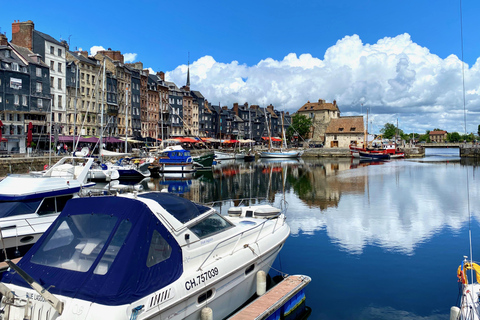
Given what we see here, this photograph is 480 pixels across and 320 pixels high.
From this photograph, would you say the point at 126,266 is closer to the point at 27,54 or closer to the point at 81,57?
the point at 27,54

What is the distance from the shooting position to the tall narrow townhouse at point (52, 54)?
223ft

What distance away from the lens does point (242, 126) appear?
141000 mm

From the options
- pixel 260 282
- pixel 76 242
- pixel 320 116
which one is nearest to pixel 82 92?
pixel 260 282

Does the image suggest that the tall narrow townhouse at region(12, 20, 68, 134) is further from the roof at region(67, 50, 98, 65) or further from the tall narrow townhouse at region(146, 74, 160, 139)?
the tall narrow townhouse at region(146, 74, 160, 139)

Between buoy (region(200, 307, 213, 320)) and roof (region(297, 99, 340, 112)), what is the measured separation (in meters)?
141

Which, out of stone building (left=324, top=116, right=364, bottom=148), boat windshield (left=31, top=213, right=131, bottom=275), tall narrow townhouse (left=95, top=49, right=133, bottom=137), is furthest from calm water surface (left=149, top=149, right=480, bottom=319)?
stone building (left=324, top=116, right=364, bottom=148)

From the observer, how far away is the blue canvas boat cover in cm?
663

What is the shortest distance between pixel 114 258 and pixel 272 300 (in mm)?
4272

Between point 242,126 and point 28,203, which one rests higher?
point 242,126

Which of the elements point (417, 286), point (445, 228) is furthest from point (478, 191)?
point (417, 286)

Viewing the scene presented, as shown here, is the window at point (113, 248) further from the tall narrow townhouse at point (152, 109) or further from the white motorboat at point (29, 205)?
the tall narrow townhouse at point (152, 109)

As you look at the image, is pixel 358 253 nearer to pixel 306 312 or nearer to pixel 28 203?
pixel 306 312

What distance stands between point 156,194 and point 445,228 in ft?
57.8

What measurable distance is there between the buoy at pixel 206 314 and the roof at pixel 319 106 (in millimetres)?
140554
